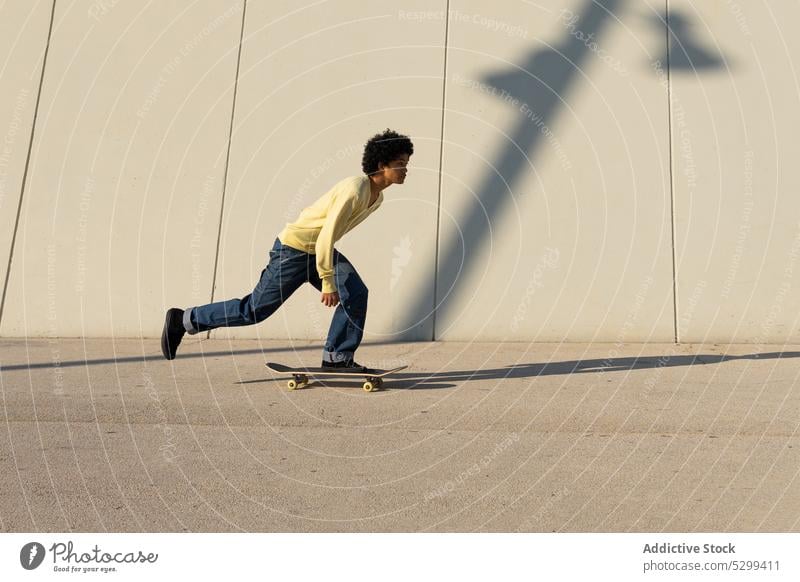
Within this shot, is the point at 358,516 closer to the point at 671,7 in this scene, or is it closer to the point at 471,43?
the point at 471,43

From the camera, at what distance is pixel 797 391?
6855 mm

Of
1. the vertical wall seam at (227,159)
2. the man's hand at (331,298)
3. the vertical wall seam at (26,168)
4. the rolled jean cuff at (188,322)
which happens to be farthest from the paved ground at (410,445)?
the vertical wall seam at (26,168)

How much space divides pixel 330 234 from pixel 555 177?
138 inches

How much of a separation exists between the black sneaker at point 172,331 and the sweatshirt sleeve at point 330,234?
130 centimetres

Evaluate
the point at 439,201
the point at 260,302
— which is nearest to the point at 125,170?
the point at 439,201

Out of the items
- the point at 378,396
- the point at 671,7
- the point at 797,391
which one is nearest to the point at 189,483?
the point at 378,396

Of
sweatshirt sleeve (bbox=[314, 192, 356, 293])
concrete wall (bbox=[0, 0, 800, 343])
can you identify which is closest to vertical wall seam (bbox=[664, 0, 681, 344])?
concrete wall (bbox=[0, 0, 800, 343])

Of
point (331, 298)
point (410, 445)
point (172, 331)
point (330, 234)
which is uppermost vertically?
point (330, 234)

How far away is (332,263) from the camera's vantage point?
678 cm

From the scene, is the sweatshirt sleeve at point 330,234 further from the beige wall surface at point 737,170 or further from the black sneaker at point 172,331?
the beige wall surface at point 737,170

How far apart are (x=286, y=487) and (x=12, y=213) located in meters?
6.19

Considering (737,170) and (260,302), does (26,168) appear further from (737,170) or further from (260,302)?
(737,170)

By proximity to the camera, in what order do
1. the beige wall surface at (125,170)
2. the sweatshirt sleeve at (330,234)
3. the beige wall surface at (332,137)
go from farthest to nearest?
the beige wall surface at (125,170), the beige wall surface at (332,137), the sweatshirt sleeve at (330,234)

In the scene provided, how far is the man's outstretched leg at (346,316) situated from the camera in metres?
6.91
